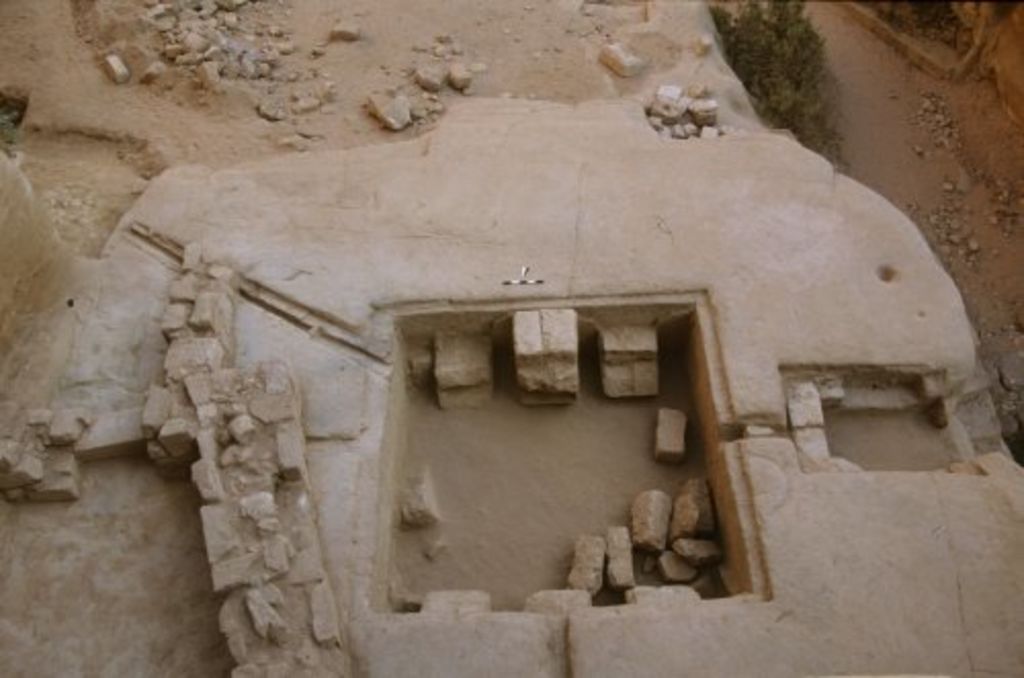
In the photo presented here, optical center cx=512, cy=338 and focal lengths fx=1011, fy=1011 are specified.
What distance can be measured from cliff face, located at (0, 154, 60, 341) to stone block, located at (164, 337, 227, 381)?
0.94 metres

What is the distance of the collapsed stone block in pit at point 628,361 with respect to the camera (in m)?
5.36

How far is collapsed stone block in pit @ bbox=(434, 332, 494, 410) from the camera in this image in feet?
17.7

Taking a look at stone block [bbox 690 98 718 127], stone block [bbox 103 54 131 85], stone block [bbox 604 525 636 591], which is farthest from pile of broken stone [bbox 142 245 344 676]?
stone block [bbox 690 98 718 127]

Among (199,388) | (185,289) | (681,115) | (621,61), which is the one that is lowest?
(199,388)

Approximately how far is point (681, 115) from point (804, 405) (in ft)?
8.65

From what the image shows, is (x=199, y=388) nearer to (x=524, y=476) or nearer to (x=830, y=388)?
(x=524, y=476)

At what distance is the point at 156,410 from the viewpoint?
4.65 m

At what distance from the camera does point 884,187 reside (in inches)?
306

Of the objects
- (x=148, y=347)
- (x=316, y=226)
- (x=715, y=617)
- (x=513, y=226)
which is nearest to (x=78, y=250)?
(x=148, y=347)

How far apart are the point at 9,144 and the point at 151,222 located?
1.71 metres

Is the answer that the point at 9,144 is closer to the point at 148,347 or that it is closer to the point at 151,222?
the point at 151,222

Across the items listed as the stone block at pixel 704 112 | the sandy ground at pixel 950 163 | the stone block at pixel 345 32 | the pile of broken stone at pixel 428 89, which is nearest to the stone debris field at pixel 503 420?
the stone block at pixel 704 112

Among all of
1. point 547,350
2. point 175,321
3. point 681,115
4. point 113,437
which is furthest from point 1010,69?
point 113,437

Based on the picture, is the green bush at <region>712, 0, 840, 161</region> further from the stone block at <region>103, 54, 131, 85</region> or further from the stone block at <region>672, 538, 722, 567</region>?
the stone block at <region>103, 54, 131, 85</region>
